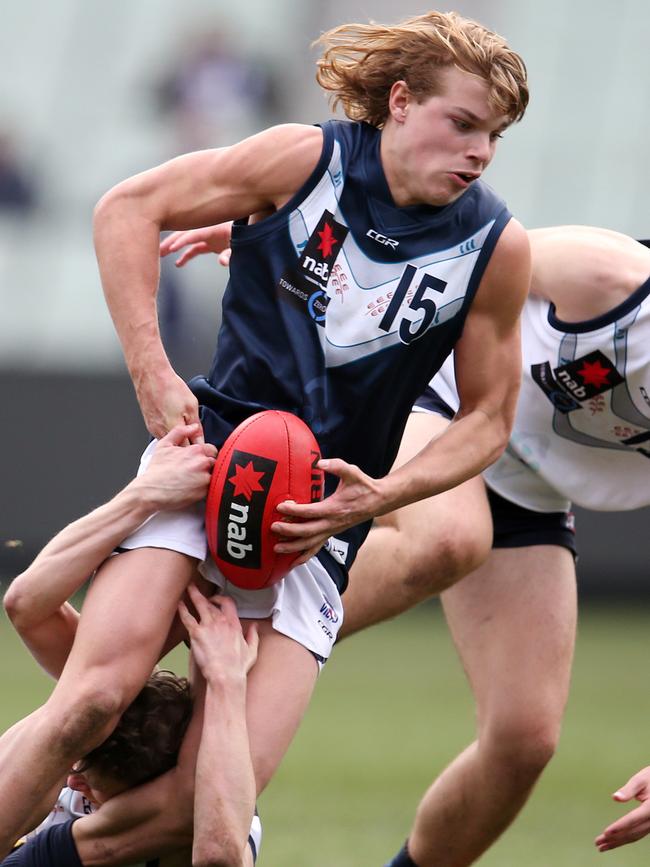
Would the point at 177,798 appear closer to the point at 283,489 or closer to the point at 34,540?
the point at 283,489

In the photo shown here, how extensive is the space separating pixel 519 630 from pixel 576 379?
32.5 inches

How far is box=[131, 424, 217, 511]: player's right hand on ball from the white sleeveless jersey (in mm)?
1311

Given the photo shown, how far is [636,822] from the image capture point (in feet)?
13.4

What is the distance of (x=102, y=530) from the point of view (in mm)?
3680

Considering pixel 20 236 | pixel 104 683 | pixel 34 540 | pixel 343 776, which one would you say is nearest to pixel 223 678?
pixel 104 683

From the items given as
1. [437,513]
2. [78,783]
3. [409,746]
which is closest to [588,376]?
[437,513]

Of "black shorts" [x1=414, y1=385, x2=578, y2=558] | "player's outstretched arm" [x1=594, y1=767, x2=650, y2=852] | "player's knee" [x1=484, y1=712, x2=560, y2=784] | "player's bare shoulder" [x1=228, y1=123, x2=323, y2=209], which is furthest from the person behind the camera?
"black shorts" [x1=414, y1=385, x2=578, y2=558]

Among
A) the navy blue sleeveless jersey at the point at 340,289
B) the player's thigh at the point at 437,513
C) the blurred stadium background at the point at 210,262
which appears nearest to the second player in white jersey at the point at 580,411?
the player's thigh at the point at 437,513

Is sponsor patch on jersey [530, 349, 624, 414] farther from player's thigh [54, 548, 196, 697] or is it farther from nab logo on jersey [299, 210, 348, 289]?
player's thigh [54, 548, 196, 697]

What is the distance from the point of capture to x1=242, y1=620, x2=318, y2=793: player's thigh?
150 inches

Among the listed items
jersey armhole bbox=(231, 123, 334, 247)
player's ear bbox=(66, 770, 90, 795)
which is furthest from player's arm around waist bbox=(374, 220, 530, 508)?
player's ear bbox=(66, 770, 90, 795)

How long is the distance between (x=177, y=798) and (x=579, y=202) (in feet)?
37.9

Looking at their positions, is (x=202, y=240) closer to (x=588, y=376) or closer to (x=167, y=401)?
(x=167, y=401)

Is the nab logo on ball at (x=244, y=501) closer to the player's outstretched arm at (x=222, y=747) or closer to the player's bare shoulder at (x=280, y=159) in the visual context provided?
the player's outstretched arm at (x=222, y=747)
